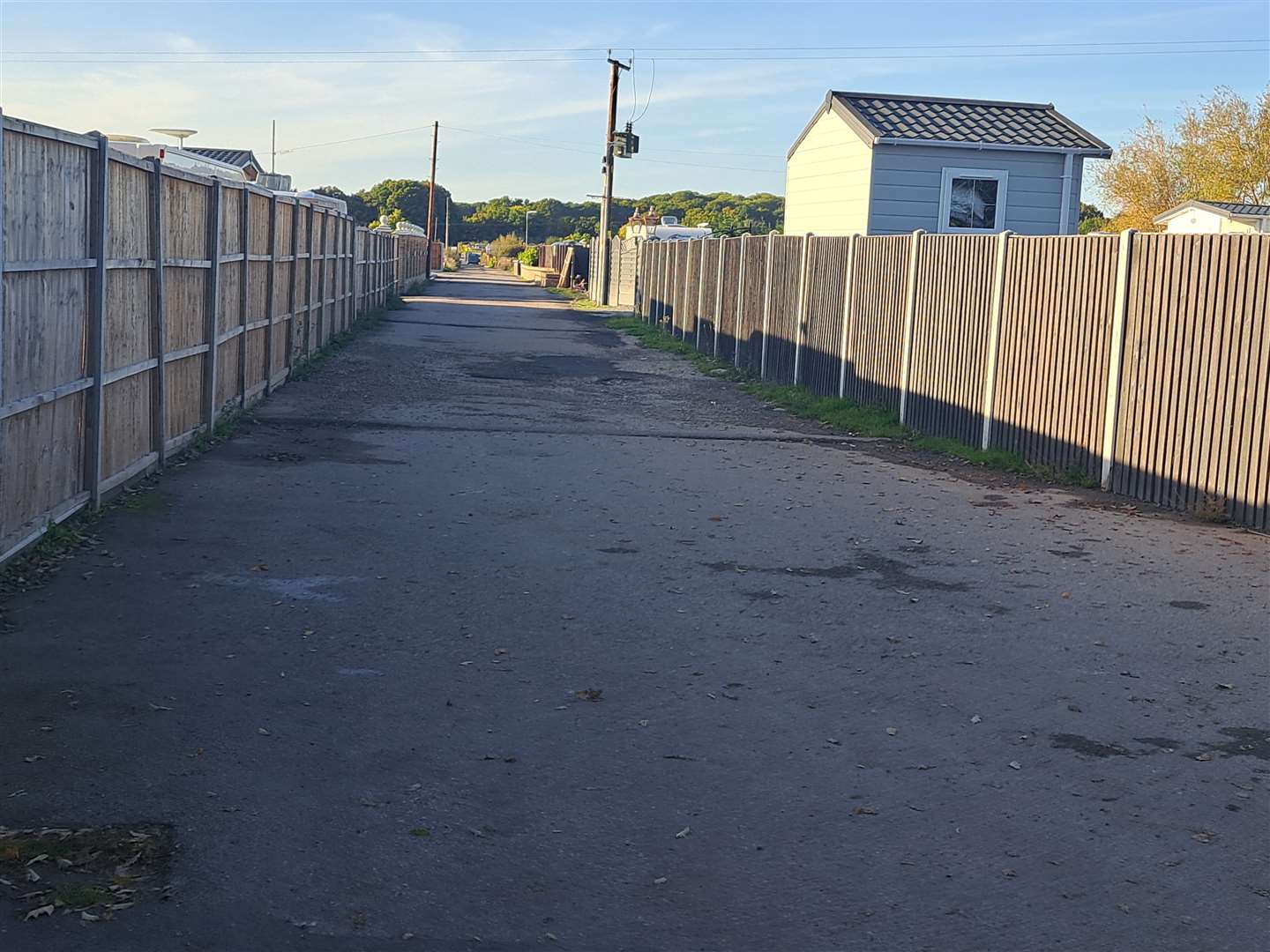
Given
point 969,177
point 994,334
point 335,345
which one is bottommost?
point 335,345

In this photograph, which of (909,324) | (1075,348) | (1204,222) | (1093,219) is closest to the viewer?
(1075,348)

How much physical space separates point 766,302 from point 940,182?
3.80 m

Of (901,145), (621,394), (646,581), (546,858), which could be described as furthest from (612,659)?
(901,145)

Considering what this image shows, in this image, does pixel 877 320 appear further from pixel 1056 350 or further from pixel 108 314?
pixel 108 314

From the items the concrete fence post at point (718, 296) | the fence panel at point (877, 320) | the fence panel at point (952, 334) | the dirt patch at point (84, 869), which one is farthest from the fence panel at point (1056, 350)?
the concrete fence post at point (718, 296)

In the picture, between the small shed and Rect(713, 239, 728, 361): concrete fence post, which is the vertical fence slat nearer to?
the small shed

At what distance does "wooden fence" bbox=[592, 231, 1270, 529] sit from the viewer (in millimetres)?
10047

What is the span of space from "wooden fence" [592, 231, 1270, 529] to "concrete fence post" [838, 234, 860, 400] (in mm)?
32

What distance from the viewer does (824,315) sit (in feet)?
59.1

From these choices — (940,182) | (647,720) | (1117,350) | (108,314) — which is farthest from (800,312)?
(647,720)

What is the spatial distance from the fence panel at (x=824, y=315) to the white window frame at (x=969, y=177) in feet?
15.4

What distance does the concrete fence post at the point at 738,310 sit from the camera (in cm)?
2298

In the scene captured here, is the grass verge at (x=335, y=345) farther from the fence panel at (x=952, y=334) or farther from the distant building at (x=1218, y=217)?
the distant building at (x=1218, y=217)

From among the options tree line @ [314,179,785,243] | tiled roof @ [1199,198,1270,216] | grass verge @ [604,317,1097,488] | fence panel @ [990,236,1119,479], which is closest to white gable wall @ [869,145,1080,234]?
grass verge @ [604,317,1097,488]
